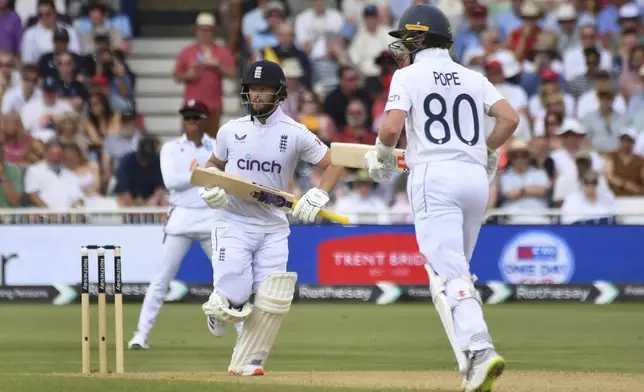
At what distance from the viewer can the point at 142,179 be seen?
18.0 metres

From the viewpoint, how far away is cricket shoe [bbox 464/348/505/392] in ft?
25.4

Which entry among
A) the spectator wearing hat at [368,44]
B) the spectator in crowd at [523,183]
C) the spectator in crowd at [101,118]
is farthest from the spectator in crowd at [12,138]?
the spectator in crowd at [523,183]

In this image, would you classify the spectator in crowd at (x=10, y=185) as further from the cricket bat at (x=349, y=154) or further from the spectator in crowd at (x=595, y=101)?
the cricket bat at (x=349, y=154)

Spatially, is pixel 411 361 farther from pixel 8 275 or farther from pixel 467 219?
pixel 8 275

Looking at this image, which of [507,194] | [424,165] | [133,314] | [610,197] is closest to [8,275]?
[133,314]

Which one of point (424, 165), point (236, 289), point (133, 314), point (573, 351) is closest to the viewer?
point (424, 165)

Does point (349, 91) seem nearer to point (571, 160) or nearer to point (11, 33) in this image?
point (571, 160)

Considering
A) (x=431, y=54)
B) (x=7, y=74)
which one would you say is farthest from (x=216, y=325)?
(x=7, y=74)

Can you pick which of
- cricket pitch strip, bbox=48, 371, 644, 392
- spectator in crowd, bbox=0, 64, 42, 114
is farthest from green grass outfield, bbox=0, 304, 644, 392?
spectator in crowd, bbox=0, 64, 42, 114

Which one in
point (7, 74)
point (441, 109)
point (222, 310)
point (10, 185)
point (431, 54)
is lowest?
point (10, 185)

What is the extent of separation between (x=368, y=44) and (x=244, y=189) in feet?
35.0

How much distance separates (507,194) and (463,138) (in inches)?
378

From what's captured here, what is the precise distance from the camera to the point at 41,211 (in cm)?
1731

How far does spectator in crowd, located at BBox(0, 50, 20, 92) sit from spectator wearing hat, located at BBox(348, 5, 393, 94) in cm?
466
